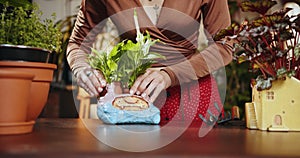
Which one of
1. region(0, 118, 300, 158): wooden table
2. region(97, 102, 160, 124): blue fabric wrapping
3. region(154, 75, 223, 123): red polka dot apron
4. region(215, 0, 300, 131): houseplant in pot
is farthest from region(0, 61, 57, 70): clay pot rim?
region(154, 75, 223, 123): red polka dot apron

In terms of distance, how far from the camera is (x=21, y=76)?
2.48 ft

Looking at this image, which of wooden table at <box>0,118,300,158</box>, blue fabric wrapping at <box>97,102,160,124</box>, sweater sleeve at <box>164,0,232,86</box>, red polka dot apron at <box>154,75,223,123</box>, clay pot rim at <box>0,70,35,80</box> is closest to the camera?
wooden table at <box>0,118,300,158</box>

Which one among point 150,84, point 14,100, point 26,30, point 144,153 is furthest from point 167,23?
point 144,153

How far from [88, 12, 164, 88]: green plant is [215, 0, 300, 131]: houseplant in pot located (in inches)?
10.3

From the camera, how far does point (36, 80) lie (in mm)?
853

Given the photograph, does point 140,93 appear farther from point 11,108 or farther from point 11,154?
point 11,154

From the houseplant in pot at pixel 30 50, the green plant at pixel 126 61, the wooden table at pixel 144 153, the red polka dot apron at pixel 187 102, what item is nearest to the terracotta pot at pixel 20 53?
the houseplant in pot at pixel 30 50

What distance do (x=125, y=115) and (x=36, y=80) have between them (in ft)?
1.02

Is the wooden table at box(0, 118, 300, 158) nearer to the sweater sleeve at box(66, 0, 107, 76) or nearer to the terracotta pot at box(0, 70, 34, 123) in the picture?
the terracotta pot at box(0, 70, 34, 123)

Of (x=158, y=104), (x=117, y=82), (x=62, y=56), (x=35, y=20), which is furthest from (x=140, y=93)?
(x=62, y=56)

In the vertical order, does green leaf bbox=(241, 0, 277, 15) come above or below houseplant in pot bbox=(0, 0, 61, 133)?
above

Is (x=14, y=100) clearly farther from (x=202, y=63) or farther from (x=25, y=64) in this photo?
(x=202, y=63)

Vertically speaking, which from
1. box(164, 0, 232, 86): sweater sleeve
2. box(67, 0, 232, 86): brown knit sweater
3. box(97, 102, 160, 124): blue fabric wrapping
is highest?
box(67, 0, 232, 86): brown knit sweater

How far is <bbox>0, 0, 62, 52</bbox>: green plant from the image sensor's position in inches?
33.9
